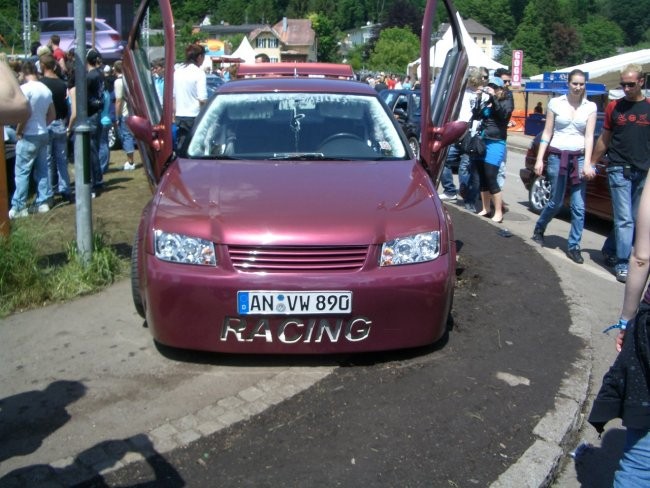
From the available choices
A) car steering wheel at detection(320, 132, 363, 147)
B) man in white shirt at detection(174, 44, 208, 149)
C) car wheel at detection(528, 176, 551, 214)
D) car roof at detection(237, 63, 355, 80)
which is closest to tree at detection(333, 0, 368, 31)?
car roof at detection(237, 63, 355, 80)

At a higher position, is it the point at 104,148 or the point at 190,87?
the point at 190,87

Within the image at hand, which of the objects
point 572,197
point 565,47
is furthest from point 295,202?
point 565,47

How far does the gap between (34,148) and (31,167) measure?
0.81 feet

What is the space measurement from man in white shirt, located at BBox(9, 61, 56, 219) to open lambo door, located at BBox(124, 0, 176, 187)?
2.50 metres

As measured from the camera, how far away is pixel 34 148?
8289mm

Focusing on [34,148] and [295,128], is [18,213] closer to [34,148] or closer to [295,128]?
[34,148]

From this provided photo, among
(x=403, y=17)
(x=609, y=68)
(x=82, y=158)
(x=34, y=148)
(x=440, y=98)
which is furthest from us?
(x=403, y=17)

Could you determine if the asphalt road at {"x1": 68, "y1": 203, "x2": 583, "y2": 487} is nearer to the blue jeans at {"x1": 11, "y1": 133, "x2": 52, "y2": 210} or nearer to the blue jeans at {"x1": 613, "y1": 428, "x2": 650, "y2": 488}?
the blue jeans at {"x1": 613, "y1": 428, "x2": 650, "y2": 488}

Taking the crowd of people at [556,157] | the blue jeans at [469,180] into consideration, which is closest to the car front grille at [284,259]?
the crowd of people at [556,157]

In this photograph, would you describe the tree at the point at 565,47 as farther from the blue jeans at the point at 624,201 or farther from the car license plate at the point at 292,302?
the car license plate at the point at 292,302

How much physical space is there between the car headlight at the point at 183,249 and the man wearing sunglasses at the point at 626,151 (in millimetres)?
4340

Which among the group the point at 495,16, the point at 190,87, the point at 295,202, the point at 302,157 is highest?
the point at 495,16

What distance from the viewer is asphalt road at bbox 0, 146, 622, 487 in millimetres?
3268

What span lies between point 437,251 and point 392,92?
44.2 feet
